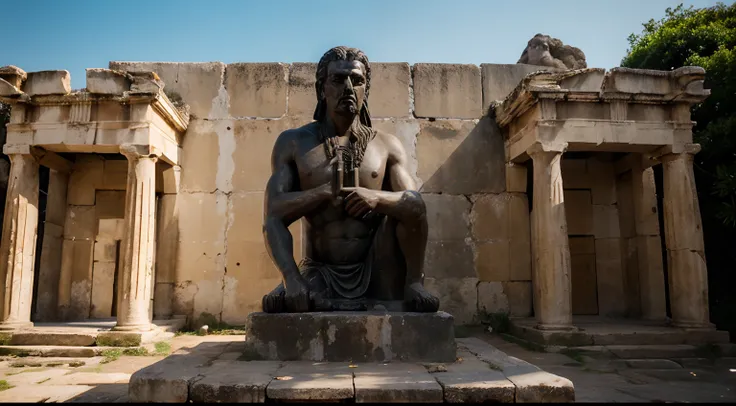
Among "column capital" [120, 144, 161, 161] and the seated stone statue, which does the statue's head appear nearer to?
the seated stone statue

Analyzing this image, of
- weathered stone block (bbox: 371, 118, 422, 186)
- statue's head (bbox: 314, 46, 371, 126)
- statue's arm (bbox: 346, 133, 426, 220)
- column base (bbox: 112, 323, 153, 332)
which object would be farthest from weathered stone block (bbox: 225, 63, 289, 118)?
statue's arm (bbox: 346, 133, 426, 220)

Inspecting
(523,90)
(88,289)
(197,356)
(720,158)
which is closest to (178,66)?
(88,289)

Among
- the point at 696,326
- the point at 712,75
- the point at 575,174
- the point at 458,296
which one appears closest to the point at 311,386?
the point at 458,296

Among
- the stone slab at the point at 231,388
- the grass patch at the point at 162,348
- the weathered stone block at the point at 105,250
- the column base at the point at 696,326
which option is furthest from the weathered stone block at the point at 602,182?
the weathered stone block at the point at 105,250

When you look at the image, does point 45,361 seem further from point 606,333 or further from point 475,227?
point 606,333

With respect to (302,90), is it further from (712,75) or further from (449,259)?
(712,75)

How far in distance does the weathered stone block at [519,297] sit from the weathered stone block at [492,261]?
18cm

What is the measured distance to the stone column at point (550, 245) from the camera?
750cm

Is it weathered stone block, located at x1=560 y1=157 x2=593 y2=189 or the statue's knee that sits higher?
weathered stone block, located at x1=560 y1=157 x2=593 y2=189

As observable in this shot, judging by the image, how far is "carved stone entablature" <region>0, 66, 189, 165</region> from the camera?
7.80 meters

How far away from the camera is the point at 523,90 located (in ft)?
26.1

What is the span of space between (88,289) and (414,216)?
7884 millimetres

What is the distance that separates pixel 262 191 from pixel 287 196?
541 cm

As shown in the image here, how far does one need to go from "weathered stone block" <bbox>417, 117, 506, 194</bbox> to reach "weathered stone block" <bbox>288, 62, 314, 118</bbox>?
6.99 feet
